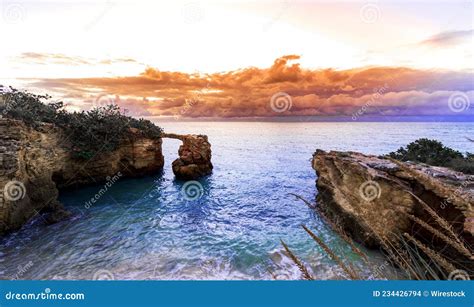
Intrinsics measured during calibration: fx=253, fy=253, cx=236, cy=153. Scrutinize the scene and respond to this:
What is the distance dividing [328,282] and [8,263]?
1073 cm

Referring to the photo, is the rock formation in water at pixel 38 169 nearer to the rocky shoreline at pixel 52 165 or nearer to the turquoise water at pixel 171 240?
the rocky shoreline at pixel 52 165

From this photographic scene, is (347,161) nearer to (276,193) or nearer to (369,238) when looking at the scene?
(369,238)

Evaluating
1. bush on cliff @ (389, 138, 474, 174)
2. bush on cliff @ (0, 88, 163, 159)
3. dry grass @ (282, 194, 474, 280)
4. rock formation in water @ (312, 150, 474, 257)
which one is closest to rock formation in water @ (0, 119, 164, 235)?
bush on cliff @ (0, 88, 163, 159)

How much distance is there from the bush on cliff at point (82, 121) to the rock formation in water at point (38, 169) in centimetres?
64

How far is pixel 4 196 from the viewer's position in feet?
34.0

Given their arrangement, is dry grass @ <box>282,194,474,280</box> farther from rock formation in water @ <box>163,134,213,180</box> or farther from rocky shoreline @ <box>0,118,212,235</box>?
rock formation in water @ <box>163,134,213,180</box>

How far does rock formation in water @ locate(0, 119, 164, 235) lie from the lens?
10.7 meters

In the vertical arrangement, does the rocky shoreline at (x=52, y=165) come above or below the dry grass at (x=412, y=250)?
below

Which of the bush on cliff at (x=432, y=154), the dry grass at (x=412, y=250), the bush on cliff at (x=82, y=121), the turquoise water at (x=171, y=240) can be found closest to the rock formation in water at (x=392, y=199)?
the turquoise water at (x=171, y=240)

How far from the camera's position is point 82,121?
18297 millimetres

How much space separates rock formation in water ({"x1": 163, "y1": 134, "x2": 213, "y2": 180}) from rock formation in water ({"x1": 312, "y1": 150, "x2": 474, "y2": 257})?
13.2 meters

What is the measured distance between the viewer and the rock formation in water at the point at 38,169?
1072 centimetres

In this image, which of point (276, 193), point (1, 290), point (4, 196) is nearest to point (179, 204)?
point (276, 193)

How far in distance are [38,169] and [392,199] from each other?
668 inches
